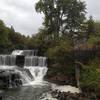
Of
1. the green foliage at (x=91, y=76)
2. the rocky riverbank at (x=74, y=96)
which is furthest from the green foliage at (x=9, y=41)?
the rocky riverbank at (x=74, y=96)

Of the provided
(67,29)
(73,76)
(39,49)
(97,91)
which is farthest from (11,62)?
(97,91)

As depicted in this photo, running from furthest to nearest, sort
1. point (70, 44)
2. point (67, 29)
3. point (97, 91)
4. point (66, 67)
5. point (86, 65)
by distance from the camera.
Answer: point (67, 29), point (70, 44), point (66, 67), point (86, 65), point (97, 91)

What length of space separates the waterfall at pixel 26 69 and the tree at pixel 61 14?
9641 millimetres

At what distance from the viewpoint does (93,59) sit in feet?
Result: 88.5

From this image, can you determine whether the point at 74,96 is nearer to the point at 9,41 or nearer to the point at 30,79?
the point at 30,79

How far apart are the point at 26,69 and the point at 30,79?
1.90 m

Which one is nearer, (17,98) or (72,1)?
(17,98)

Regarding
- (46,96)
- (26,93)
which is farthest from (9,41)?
(46,96)

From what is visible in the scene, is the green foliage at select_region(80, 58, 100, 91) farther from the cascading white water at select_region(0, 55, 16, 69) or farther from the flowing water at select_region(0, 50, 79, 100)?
the cascading white water at select_region(0, 55, 16, 69)

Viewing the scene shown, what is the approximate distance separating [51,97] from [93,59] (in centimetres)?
832

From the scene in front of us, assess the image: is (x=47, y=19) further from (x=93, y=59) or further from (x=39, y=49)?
(x=93, y=59)

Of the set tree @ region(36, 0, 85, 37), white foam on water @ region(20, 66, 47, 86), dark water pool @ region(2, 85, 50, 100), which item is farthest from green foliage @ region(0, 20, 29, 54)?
dark water pool @ region(2, 85, 50, 100)

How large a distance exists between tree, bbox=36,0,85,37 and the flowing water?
6024 millimetres

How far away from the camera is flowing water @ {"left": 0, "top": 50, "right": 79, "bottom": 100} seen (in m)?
21.3
